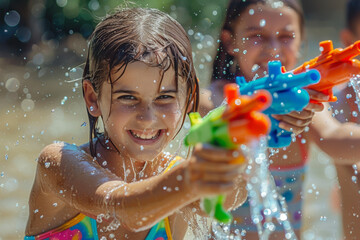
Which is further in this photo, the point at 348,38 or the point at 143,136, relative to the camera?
the point at 348,38

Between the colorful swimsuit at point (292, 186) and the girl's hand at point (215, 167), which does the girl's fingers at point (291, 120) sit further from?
the colorful swimsuit at point (292, 186)

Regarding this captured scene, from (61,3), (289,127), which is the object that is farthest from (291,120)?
(61,3)

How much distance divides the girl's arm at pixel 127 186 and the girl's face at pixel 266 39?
49.3 inches

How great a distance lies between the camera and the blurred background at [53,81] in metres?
3.92

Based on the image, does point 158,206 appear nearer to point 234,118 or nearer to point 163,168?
point 234,118

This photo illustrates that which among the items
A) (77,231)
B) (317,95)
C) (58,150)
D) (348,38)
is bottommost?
(77,231)

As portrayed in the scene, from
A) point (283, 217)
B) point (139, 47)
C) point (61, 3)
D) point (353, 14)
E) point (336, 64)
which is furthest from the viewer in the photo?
point (61, 3)

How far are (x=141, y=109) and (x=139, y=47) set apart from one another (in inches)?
8.8

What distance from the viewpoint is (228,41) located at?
321 centimetres

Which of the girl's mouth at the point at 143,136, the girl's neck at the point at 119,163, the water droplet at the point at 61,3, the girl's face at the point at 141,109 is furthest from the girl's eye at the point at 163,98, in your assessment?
the water droplet at the point at 61,3

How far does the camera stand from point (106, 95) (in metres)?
2.11

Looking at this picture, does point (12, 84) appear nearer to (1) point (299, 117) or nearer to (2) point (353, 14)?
(2) point (353, 14)

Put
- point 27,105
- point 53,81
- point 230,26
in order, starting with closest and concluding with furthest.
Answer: point 230,26 < point 27,105 < point 53,81

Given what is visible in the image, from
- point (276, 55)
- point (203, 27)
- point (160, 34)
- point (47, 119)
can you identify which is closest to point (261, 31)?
point (276, 55)
